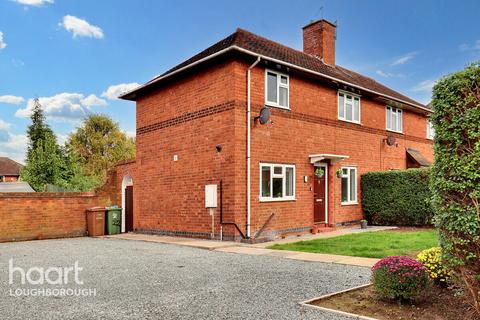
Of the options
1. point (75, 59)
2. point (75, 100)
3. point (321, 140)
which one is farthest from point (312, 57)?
point (75, 100)

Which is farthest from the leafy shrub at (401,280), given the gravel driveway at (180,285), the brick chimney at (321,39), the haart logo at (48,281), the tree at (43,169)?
the tree at (43,169)

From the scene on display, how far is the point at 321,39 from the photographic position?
18.7 m

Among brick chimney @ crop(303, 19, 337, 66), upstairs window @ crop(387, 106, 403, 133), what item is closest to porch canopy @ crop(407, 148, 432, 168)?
upstairs window @ crop(387, 106, 403, 133)

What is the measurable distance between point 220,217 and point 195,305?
292 inches

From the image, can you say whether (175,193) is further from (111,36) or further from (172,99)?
(111,36)

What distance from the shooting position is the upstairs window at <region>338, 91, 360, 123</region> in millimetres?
16438

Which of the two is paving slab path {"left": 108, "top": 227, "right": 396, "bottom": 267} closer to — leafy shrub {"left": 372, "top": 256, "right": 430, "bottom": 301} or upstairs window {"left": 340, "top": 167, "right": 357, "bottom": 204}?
upstairs window {"left": 340, "top": 167, "right": 357, "bottom": 204}

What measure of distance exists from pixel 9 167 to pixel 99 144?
21597mm

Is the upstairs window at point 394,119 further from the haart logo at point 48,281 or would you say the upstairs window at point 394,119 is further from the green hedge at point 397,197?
the haart logo at point 48,281

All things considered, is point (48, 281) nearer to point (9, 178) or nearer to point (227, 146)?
point (227, 146)

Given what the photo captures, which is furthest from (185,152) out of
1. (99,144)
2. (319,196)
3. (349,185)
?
(99,144)

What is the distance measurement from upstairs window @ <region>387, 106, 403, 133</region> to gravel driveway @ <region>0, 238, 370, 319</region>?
12.4 metres

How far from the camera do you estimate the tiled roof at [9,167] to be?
57.3 metres

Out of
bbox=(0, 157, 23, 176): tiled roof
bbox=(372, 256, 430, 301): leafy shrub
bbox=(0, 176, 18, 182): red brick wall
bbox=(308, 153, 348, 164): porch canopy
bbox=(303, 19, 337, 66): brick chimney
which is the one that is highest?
bbox=(303, 19, 337, 66): brick chimney
